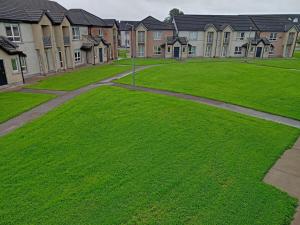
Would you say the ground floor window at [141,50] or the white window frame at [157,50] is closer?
the ground floor window at [141,50]

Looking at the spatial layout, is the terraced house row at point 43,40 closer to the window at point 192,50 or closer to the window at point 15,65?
the window at point 15,65

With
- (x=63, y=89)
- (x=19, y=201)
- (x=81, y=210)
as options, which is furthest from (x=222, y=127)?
(x=63, y=89)

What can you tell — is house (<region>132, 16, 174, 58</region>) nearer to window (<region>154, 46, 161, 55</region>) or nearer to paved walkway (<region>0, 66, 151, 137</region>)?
window (<region>154, 46, 161, 55</region>)

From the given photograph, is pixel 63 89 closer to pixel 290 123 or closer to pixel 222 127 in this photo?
pixel 222 127

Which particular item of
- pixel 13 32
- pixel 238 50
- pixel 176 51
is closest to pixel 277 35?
pixel 238 50

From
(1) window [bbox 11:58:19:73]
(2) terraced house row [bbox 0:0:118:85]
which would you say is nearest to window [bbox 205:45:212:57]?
(2) terraced house row [bbox 0:0:118:85]

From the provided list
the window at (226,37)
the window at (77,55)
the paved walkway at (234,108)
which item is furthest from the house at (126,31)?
the window at (226,37)
